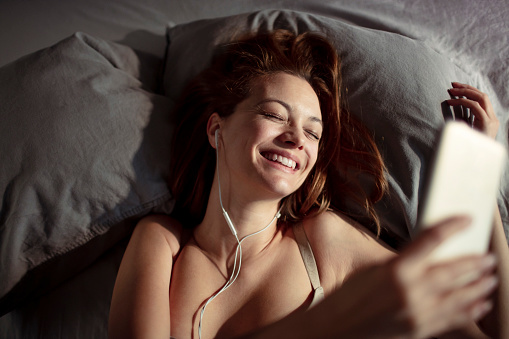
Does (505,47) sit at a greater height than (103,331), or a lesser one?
greater

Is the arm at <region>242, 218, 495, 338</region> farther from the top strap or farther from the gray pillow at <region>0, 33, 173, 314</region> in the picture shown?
the gray pillow at <region>0, 33, 173, 314</region>

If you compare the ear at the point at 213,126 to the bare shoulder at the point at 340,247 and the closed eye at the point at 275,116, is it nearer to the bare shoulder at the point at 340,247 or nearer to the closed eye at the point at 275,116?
the closed eye at the point at 275,116

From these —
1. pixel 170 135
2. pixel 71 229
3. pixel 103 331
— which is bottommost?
pixel 103 331

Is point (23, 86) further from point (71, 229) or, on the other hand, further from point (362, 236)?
point (362, 236)

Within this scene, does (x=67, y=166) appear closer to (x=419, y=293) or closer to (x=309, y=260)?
(x=309, y=260)

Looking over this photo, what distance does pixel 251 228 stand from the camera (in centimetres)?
124

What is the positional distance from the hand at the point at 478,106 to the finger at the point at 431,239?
0.76m

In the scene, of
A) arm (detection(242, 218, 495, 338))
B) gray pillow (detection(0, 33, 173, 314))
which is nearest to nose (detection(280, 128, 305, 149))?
gray pillow (detection(0, 33, 173, 314))

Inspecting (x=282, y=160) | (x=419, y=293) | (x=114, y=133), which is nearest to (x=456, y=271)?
(x=419, y=293)

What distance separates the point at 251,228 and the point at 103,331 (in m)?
0.55

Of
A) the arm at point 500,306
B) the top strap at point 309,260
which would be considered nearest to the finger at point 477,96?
the arm at point 500,306

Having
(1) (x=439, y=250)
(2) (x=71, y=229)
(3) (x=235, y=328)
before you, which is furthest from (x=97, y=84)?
(1) (x=439, y=250)

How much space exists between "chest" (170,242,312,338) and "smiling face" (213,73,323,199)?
225 millimetres

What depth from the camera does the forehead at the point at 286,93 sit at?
3.84 ft
